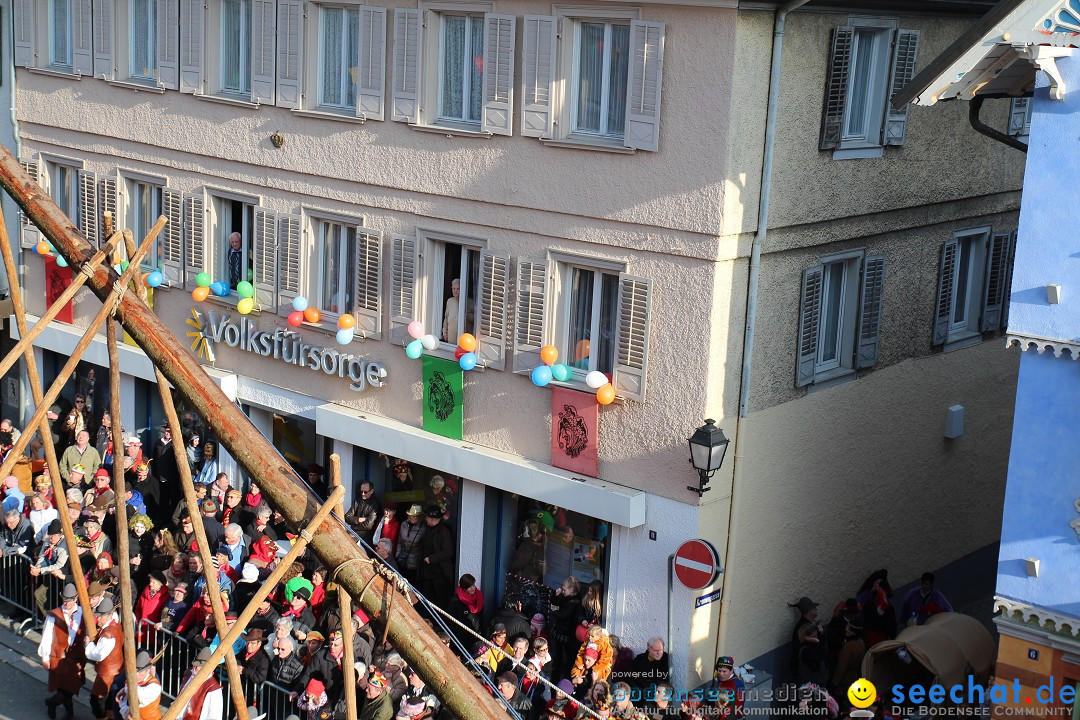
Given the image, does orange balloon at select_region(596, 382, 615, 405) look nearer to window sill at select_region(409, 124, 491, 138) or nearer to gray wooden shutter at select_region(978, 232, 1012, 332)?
window sill at select_region(409, 124, 491, 138)

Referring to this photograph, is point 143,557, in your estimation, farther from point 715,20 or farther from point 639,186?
point 715,20

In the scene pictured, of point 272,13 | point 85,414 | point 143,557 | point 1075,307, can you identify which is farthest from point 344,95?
point 1075,307

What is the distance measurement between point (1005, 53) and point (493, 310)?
20.3 ft

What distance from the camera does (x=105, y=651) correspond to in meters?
14.4

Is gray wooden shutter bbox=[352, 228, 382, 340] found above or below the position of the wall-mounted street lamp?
above

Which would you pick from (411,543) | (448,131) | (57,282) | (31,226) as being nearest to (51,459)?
(411,543)

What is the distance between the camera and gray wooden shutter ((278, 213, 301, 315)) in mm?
18094

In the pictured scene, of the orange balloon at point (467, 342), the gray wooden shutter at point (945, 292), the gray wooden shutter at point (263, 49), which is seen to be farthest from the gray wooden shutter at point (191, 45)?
the gray wooden shutter at point (945, 292)

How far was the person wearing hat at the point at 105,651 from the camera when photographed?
47.3 ft

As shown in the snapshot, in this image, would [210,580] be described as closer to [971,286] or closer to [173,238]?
[173,238]

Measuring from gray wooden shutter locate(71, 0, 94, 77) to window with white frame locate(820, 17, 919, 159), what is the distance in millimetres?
10983

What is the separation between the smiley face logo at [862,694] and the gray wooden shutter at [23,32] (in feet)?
49.9

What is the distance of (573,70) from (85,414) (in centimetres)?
1065

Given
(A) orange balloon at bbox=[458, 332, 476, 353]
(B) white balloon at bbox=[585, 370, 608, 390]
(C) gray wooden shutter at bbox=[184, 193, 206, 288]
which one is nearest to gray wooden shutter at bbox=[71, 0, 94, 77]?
(C) gray wooden shutter at bbox=[184, 193, 206, 288]
